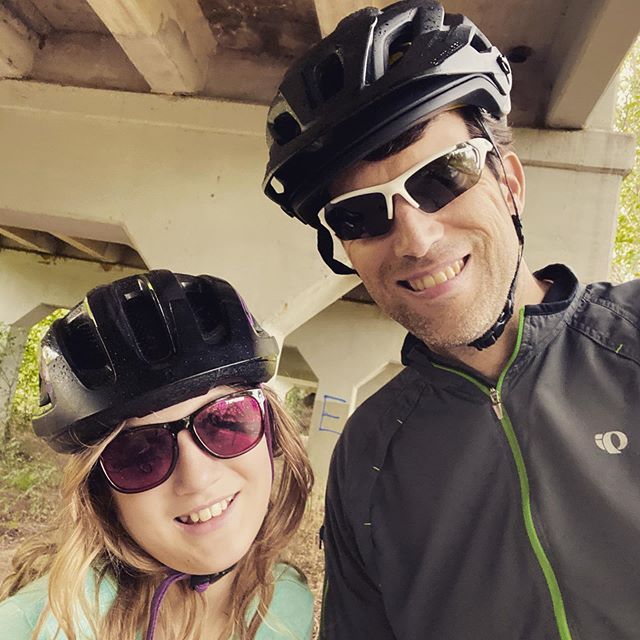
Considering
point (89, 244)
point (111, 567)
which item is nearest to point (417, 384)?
point (111, 567)

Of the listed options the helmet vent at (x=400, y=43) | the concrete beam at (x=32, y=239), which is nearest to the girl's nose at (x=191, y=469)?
the helmet vent at (x=400, y=43)

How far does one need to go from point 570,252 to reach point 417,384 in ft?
8.51

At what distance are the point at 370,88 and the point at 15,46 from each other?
3858 millimetres

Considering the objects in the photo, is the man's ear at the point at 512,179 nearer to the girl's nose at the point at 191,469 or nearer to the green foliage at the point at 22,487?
the girl's nose at the point at 191,469

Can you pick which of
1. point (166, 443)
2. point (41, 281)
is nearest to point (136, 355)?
point (166, 443)

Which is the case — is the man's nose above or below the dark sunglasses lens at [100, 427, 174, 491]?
above

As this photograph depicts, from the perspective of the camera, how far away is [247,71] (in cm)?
403

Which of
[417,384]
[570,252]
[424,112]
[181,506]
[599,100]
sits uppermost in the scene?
[424,112]

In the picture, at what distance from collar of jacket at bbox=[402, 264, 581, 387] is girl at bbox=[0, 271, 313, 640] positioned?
0.48m

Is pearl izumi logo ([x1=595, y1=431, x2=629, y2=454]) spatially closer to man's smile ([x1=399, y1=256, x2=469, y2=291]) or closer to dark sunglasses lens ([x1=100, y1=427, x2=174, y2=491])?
man's smile ([x1=399, y1=256, x2=469, y2=291])

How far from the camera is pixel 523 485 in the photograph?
4.34 feet

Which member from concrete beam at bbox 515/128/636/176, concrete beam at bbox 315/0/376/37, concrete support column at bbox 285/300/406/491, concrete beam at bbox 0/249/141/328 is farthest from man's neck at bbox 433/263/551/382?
concrete beam at bbox 0/249/141/328

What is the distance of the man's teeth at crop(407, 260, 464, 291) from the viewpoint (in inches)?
55.7

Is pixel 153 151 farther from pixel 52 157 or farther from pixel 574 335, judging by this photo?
pixel 574 335
